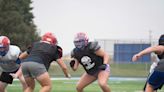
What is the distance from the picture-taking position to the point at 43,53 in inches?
442

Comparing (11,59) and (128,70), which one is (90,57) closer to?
(11,59)

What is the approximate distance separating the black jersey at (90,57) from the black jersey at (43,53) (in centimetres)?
138

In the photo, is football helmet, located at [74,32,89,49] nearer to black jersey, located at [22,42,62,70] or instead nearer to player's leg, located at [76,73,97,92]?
player's leg, located at [76,73,97,92]

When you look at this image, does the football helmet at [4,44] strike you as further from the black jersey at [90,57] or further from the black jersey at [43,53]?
the black jersey at [90,57]

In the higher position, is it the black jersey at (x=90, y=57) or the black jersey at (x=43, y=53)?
the black jersey at (x=43, y=53)

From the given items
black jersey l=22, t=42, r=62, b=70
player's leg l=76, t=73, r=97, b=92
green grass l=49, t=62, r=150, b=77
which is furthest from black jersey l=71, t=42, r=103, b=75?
green grass l=49, t=62, r=150, b=77

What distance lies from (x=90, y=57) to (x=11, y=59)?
1954mm

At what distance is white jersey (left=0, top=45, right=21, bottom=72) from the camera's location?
12.6 meters

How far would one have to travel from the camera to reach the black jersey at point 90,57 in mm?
12672

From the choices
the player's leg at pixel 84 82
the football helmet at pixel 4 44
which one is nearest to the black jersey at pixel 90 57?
the player's leg at pixel 84 82

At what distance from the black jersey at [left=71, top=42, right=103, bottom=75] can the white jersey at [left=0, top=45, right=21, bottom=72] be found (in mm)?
1435

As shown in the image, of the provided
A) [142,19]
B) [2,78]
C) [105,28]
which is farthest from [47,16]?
[2,78]

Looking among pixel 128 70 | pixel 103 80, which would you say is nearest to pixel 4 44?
pixel 103 80

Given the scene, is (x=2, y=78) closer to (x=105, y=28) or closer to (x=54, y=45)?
(x=54, y=45)
